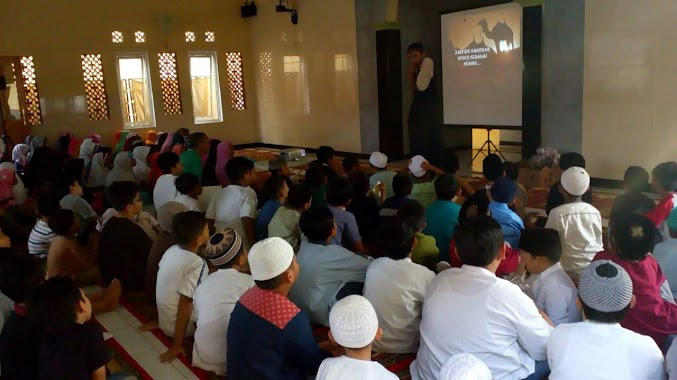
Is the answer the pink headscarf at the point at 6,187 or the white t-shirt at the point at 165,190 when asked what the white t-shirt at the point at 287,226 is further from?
the pink headscarf at the point at 6,187

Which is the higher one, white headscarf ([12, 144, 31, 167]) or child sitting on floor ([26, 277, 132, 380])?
white headscarf ([12, 144, 31, 167])

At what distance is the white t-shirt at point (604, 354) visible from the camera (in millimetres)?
1644

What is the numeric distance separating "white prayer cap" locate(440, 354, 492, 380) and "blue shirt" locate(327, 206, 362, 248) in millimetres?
1857

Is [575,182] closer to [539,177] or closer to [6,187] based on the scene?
[539,177]

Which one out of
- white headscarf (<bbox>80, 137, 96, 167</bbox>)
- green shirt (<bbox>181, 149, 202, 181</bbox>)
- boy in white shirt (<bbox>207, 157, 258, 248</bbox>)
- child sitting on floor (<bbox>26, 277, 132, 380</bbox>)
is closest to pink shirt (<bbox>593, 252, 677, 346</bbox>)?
child sitting on floor (<bbox>26, 277, 132, 380</bbox>)

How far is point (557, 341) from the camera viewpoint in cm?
176

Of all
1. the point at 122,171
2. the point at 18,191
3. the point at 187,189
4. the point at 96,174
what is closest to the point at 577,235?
the point at 187,189

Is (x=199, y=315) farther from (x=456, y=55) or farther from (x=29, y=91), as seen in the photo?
(x=29, y=91)

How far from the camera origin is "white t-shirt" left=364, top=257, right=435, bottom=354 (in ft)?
8.09

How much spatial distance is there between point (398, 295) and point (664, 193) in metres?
2.01

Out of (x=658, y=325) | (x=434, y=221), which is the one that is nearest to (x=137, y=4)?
(x=434, y=221)

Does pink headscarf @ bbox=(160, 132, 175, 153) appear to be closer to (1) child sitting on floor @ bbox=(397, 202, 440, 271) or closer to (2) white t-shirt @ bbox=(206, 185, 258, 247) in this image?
(2) white t-shirt @ bbox=(206, 185, 258, 247)

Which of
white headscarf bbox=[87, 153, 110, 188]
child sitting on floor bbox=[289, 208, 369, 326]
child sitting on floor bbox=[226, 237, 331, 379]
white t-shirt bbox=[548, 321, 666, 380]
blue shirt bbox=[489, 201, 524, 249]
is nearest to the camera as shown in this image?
white t-shirt bbox=[548, 321, 666, 380]

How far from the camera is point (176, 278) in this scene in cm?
282
